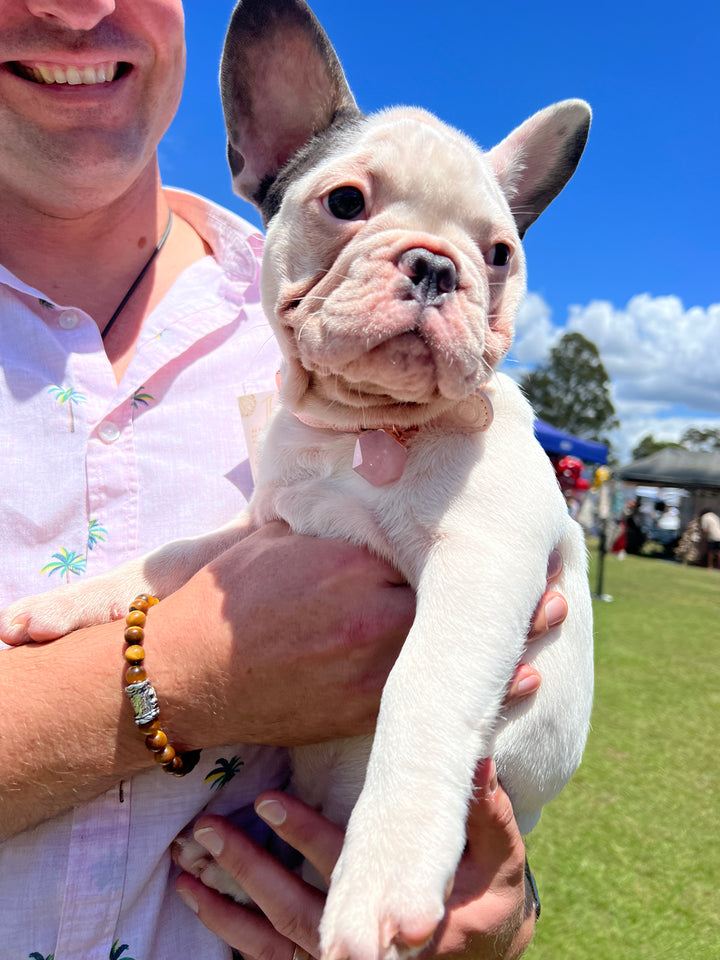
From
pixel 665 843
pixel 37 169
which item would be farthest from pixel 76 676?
pixel 665 843

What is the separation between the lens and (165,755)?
5.10 ft

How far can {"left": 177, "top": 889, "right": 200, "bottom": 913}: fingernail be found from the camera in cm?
168

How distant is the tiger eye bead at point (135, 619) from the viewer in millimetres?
1650

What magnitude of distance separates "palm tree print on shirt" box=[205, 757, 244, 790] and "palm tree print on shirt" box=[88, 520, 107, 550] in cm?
68

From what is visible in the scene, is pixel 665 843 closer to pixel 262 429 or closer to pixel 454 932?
pixel 454 932

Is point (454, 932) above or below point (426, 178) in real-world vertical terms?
below

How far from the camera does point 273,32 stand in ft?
6.45

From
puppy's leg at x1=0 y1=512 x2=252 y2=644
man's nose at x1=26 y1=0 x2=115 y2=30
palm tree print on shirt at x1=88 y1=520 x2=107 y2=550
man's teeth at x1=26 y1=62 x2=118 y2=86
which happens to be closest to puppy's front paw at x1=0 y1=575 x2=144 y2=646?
puppy's leg at x1=0 y1=512 x2=252 y2=644

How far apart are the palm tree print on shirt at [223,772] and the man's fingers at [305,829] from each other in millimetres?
144

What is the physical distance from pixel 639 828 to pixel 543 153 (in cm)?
518

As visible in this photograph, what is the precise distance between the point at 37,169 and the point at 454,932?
7.19 feet

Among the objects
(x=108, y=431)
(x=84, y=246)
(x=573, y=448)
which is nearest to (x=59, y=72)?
(x=84, y=246)

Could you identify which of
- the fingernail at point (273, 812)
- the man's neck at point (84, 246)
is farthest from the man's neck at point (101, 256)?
the fingernail at point (273, 812)

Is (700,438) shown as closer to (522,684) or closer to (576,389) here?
(576,389)
